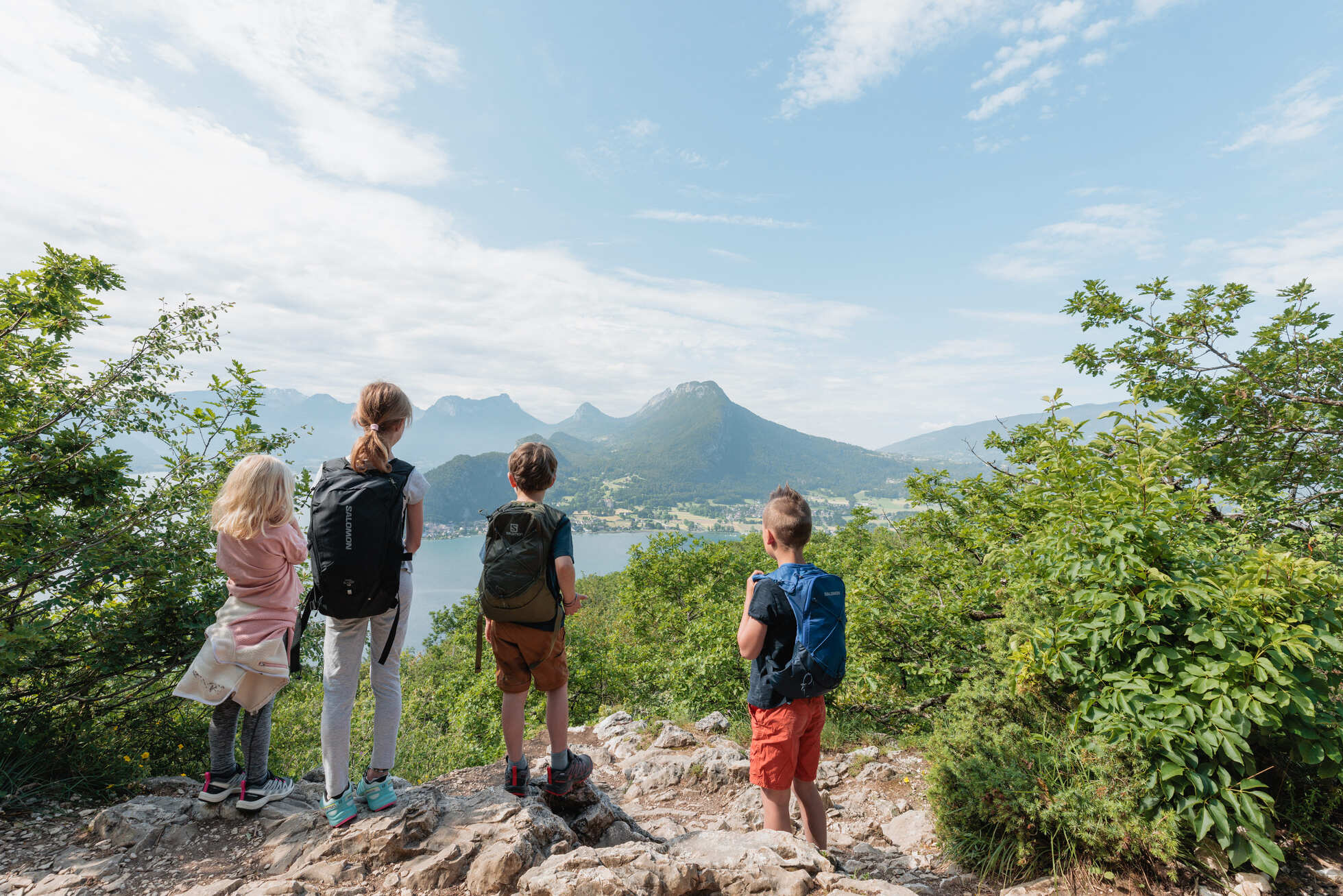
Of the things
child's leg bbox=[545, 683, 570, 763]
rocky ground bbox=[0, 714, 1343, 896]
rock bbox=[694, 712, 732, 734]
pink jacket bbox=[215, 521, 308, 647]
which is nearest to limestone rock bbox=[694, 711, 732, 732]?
rock bbox=[694, 712, 732, 734]

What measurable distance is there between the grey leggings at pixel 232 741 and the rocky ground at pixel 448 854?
0.59ft

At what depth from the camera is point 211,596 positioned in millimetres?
4062

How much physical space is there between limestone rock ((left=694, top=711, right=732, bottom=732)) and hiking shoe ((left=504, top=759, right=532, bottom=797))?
12.1ft

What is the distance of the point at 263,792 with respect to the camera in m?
3.00

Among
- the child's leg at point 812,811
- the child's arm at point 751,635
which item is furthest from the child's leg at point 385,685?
the child's leg at point 812,811

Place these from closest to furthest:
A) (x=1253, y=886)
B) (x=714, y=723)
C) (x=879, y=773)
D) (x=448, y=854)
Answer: (x=1253, y=886), (x=448, y=854), (x=879, y=773), (x=714, y=723)

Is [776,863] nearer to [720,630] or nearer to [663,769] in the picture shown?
[663,769]

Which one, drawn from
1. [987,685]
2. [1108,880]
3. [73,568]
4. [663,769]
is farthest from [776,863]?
[73,568]

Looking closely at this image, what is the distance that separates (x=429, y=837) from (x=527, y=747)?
5.82 meters

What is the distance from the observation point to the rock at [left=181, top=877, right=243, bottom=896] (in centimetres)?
231

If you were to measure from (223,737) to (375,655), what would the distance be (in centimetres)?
104

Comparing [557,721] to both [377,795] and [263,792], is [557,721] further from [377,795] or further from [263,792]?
[263,792]

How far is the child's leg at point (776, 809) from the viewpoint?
9.39ft

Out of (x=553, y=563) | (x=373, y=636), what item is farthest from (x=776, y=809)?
(x=373, y=636)
